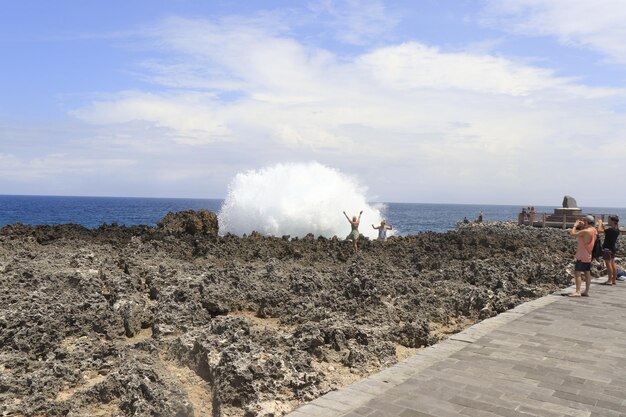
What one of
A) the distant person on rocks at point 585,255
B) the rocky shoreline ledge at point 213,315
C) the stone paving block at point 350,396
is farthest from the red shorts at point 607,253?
the stone paving block at point 350,396

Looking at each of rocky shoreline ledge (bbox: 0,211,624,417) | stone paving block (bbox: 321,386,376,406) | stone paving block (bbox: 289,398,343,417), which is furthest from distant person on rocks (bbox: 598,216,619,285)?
stone paving block (bbox: 289,398,343,417)

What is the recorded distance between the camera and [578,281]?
10312mm

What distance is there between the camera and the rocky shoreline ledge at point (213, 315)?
5.20m

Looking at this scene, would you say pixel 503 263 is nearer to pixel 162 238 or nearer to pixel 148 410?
pixel 162 238

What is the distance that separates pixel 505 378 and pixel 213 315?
4356 mm

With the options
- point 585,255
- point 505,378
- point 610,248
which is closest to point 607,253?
point 610,248

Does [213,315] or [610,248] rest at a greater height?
[610,248]

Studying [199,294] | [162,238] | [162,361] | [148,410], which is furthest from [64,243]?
[148,410]

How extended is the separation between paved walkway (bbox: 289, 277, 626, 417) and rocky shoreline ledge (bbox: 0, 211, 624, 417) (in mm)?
628

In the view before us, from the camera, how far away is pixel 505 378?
5457 millimetres

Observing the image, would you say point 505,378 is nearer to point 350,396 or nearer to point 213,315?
point 350,396

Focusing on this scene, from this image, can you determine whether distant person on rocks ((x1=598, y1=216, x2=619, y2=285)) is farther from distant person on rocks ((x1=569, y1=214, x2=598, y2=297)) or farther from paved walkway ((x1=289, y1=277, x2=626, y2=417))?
paved walkway ((x1=289, y1=277, x2=626, y2=417))

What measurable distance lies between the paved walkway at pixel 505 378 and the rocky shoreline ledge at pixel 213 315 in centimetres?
63

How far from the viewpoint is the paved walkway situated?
15.4ft
